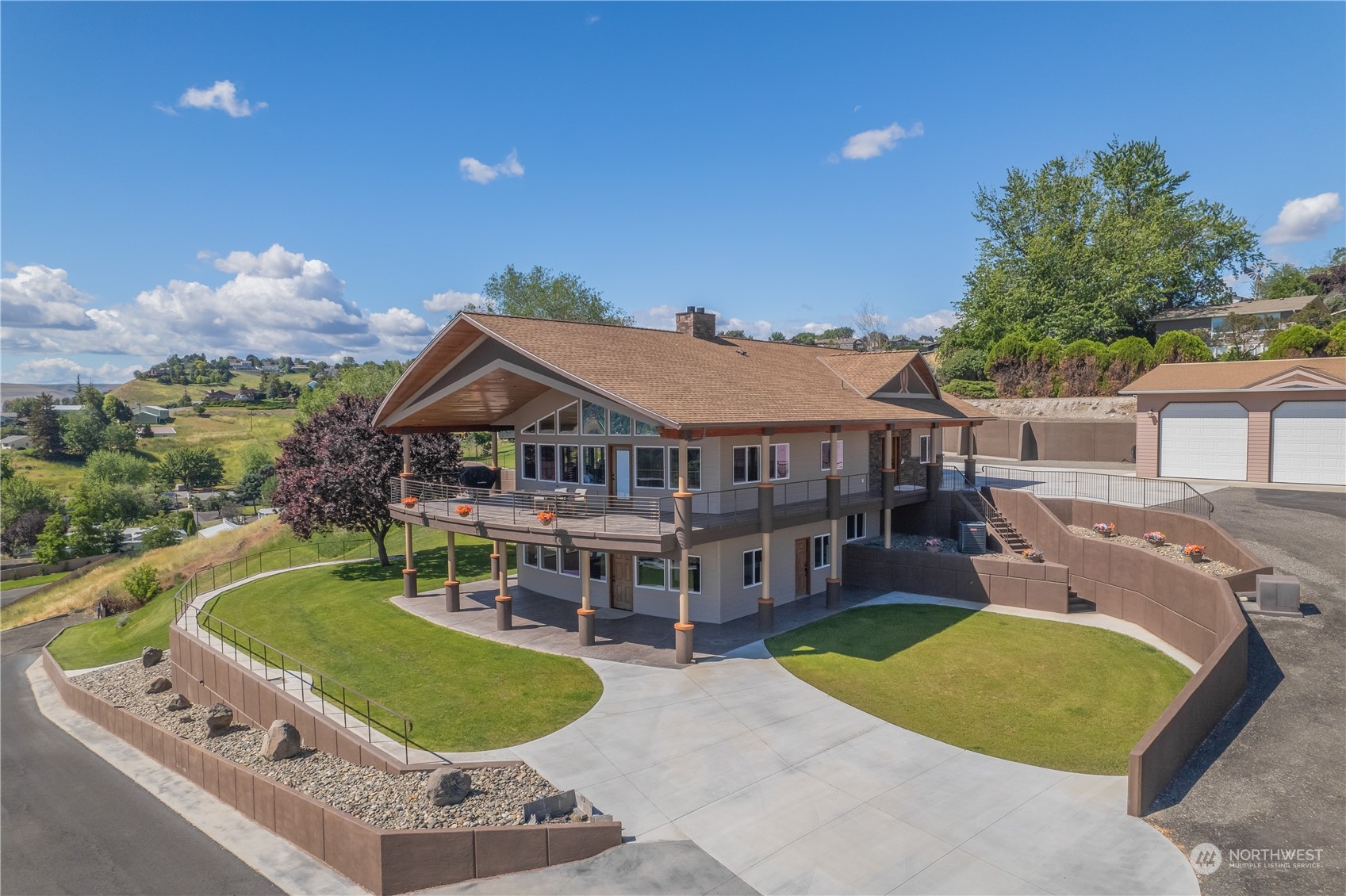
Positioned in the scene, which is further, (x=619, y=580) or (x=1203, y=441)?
(x=1203, y=441)

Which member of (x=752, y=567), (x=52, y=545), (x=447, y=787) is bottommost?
(x=52, y=545)

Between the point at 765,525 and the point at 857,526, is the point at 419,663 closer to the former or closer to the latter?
the point at 765,525

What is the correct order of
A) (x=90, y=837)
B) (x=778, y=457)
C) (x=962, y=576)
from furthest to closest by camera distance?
(x=962, y=576)
(x=778, y=457)
(x=90, y=837)

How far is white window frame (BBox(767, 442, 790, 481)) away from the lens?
71.3ft

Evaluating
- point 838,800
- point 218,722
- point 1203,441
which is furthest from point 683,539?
point 1203,441

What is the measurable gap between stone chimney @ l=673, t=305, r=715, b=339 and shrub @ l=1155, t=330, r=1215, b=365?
96.7 feet

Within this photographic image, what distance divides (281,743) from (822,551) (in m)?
16.0

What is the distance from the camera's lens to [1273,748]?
37.3ft

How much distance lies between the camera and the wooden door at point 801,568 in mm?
22703

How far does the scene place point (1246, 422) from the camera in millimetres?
30156

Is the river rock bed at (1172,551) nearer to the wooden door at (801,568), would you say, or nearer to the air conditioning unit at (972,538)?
the air conditioning unit at (972,538)

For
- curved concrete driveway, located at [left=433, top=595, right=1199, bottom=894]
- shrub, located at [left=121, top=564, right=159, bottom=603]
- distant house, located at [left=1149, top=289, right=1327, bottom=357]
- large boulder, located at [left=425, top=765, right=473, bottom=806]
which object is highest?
distant house, located at [left=1149, top=289, right=1327, bottom=357]

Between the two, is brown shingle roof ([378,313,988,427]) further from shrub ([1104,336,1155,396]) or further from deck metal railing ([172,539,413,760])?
shrub ([1104,336,1155,396])

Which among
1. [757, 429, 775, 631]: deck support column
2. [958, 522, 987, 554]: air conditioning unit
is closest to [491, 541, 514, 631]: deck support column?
[757, 429, 775, 631]: deck support column
